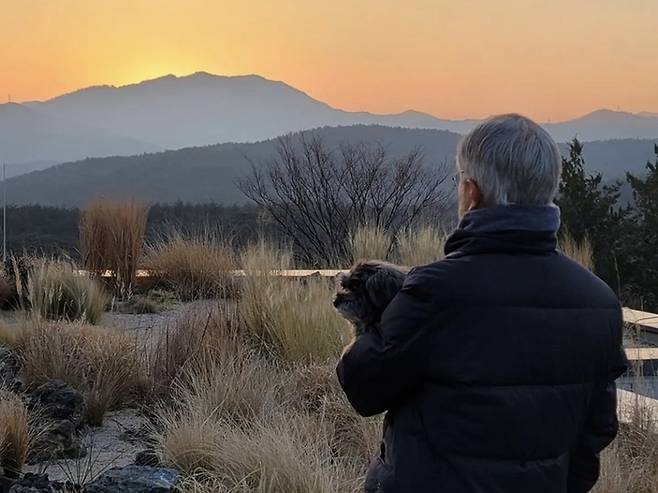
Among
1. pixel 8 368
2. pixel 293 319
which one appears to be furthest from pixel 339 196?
pixel 8 368

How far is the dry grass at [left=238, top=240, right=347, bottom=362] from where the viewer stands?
5.74m

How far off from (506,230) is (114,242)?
28.6ft

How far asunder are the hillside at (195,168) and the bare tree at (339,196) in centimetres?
5111

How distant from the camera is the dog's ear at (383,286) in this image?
6.34 feet

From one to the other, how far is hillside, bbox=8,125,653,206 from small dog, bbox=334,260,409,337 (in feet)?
214

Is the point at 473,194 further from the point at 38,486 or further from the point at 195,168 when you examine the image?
the point at 195,168

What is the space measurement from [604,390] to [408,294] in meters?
0.55

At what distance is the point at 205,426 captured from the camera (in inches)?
155

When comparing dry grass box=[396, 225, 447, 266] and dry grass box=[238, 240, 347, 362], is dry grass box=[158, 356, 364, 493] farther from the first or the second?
dry grass box=[396, 225, 447, 266]

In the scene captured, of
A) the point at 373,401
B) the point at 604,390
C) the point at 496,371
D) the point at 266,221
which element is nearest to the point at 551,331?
the point at 496,371

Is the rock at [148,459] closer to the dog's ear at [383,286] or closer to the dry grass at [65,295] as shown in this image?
the dog's ear at [383,286]

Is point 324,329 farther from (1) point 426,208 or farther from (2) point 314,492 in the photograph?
(1) point 426,208

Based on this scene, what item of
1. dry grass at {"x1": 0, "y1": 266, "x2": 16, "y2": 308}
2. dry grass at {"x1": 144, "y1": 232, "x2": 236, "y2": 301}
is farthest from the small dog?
dry grass at {"x1": 0, "y1": 266, "x2": 16, "y2": 308}

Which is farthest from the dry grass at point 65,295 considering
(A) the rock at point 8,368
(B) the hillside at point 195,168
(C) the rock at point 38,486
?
(B) the hillside at point 195,168
